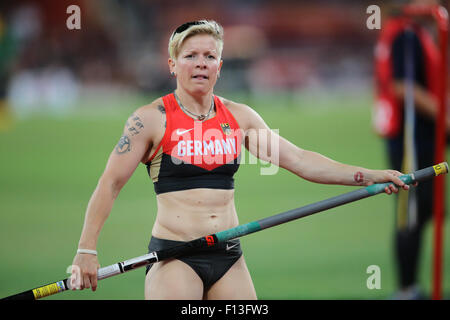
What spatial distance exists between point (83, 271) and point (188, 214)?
0.62 meters

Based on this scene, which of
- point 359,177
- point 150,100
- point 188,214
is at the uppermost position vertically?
point 150,100

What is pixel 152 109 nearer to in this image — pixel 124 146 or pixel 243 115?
pixel 124 146

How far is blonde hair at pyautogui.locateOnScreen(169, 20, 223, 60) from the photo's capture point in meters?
3.43

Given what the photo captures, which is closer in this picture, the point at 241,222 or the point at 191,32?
the point at 191,32

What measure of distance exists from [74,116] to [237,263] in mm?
17719

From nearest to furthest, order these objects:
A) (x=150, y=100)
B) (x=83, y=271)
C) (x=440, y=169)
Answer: (x=83, y=271)
(x=440, y=169)
(x=150, y=100)

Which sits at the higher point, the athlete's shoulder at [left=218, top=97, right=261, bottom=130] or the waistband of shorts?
the athlete's shoulder at [left=218, top=97, right=261, bottom=130]

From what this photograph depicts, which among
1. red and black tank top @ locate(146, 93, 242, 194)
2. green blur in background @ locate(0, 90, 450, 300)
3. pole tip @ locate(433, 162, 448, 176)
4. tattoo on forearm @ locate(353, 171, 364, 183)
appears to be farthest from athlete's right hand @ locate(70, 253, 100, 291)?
pole tip @ locate(433, 162, 448, 176)

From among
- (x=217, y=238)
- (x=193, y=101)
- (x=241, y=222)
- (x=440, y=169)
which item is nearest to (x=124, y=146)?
(x=193, y=101)

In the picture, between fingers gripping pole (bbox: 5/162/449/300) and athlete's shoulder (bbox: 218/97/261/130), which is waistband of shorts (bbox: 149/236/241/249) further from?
athlete's shoulder (bbox: 218/97/261/130)

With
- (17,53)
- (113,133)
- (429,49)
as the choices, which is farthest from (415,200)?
(17,53)

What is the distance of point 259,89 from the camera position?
1208 inches

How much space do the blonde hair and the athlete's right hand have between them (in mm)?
1155

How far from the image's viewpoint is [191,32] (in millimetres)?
3426
